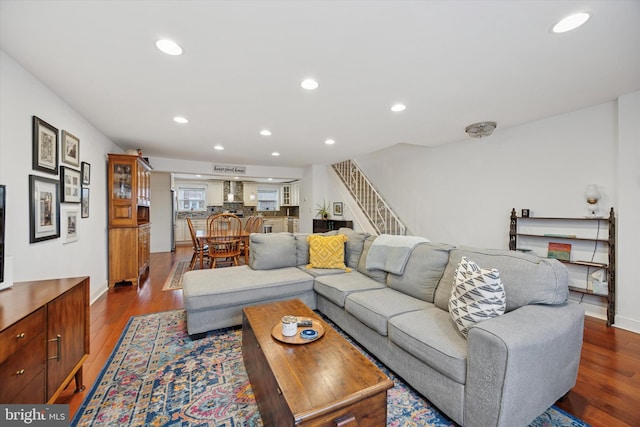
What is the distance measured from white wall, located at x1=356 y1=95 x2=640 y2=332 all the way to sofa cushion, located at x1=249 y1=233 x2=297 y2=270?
2.91 meters

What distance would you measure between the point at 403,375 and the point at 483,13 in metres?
2.31

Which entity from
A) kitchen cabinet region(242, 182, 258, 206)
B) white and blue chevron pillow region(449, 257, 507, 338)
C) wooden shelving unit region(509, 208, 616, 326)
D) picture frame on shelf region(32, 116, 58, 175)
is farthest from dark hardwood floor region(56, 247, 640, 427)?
kitchen cabinet region(242, 182, 258, 206)

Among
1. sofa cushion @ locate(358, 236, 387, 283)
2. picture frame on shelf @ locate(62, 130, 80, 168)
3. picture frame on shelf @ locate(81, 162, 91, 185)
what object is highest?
picture frame on shelf @ locate(62, 130, 80, 168)

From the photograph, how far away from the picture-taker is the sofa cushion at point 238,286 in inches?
94.9

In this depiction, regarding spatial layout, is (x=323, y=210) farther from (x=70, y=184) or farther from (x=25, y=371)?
(x=25, y=371)

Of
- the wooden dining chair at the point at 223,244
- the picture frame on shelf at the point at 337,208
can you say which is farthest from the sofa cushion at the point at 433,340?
the picture frame on shelf at the point at 337,208

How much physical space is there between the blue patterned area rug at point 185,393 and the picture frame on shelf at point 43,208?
118 centimetres

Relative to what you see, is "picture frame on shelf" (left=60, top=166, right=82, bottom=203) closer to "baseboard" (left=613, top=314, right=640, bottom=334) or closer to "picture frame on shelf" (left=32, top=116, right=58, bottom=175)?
"picture frame on shelf" (left=32, top=116, right=58, bottom=175)

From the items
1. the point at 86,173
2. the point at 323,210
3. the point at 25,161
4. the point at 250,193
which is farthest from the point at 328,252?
the point at 250,193

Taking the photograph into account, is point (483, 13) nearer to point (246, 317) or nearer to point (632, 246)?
point (246, 317)

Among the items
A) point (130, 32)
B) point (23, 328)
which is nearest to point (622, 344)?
point (23, 328)

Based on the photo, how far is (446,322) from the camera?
1.76 metres

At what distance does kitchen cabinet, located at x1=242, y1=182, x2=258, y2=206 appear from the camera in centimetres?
931

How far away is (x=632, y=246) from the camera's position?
265 cm
